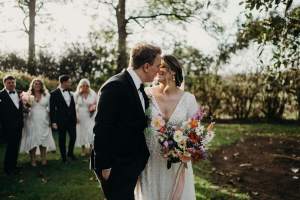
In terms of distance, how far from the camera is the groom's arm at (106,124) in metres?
4.78

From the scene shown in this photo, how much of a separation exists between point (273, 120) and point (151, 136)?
20.0 metres

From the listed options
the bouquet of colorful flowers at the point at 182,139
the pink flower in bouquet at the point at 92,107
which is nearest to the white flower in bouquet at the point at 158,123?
the bouquet of colorful flowers at the point at 182,139

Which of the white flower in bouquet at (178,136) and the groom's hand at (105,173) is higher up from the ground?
the white flower in bouquet at (178,136)

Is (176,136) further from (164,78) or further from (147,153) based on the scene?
(164,78)

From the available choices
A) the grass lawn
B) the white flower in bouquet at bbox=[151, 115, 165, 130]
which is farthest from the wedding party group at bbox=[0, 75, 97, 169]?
the white flower in bouquet at bbox=[151, 115, 165, 130]

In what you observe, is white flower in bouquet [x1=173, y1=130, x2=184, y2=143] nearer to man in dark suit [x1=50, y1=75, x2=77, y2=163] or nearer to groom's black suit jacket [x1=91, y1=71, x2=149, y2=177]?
groom's black suit jacket [x1=91, y1=71, x2=149, y2=177]

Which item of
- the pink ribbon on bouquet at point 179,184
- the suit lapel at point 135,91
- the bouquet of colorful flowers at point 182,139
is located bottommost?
the pink ribbon on bouquet at point 179,184

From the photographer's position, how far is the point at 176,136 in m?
5.51

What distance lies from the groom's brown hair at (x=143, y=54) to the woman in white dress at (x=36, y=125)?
760cm

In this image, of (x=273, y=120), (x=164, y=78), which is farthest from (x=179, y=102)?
(x=273, y=120)

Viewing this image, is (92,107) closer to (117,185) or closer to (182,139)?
(182,139)

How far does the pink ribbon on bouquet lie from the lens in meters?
5.71

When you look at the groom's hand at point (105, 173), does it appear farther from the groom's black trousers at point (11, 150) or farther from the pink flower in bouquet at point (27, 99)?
the pink flower in bouquet at point (27, 99)

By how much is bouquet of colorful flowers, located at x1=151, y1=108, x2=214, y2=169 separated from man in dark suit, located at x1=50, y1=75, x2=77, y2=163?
7.37 metres
